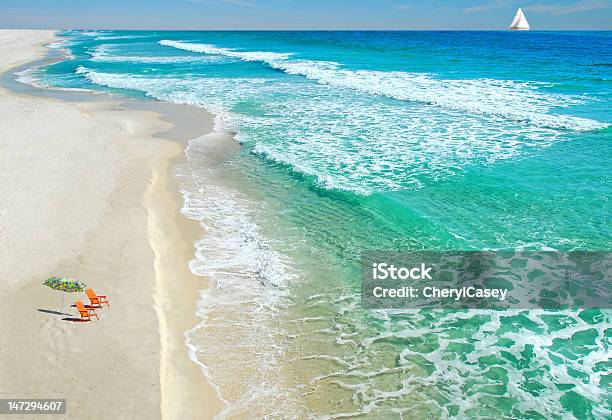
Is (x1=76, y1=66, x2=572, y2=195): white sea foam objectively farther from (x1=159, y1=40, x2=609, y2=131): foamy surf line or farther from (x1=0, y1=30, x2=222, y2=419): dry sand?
(x1=0, y1=30, x2=222, y2=419): dry sand

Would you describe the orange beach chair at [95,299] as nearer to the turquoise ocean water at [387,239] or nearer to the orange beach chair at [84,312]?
the orange beach chair at [84,312]

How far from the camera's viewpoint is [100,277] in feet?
26.0

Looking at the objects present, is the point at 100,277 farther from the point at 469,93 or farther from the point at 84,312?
the point at 469,93

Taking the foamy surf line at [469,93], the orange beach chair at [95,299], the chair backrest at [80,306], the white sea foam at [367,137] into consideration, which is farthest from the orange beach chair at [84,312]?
the foamy surf line at [469,93]

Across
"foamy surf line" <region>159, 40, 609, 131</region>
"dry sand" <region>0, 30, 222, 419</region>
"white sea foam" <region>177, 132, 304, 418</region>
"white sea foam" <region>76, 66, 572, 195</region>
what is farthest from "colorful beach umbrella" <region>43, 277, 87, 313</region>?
"foamy surf line" <region>159, 40, 609, 131</region>

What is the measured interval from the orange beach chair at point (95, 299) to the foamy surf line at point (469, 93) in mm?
18637

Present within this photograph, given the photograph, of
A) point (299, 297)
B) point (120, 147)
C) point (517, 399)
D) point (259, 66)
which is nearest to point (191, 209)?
point (299, 297)

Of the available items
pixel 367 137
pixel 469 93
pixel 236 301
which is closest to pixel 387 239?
pixel 236 301

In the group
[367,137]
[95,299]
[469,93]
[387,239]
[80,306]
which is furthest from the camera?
[469,93]

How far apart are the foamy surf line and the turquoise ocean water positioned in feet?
A: 0.97

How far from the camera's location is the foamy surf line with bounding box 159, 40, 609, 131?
20.0 meters

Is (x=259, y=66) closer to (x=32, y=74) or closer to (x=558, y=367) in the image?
(x=32, y=74)

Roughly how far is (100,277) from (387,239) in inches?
231

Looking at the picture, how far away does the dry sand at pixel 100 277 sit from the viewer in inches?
226
